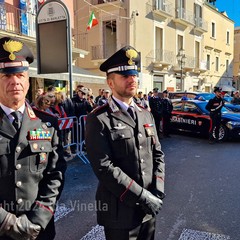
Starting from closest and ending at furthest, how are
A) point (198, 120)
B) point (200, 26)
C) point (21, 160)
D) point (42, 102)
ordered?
1. point (21, 160)
2. point (42, 102)
3. point (198, 120)
4. point (200, 26)

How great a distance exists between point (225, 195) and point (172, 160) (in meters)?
2.51

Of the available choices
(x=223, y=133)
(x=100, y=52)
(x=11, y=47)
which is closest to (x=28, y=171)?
(x=11, y=47)

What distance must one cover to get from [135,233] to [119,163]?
1.76 ft

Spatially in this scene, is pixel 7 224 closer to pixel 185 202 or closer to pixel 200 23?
pixel 185 202

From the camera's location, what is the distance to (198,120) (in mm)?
10211

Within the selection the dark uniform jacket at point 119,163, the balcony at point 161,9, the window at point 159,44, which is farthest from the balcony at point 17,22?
the window at point 159,44

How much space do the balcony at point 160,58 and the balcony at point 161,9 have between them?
9.15 feet

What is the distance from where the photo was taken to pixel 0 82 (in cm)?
190

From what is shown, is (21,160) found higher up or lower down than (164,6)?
lower down

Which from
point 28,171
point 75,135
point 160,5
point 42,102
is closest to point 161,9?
point 160,5

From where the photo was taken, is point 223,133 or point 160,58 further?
point 160,58

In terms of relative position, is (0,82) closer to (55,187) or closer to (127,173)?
(55,187)

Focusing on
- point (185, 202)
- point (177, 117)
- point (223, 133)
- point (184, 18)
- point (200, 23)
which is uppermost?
point (200, 23)

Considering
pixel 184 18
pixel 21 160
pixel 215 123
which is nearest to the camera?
pixel 21 160
